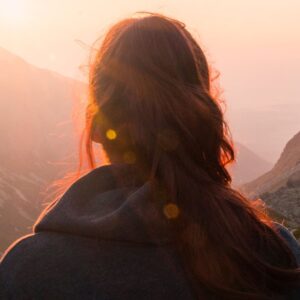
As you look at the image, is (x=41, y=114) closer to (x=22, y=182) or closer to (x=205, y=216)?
(x=22, y=182)

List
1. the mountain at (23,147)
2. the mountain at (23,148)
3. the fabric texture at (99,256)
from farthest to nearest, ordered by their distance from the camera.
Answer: the mountain at (23,147), the mountain at (23,148), the fabric texture at (99,256)

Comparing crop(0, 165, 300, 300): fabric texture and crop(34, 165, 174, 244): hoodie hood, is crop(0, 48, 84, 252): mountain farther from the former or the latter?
crop(0, 165, 300, 300): fabric texture

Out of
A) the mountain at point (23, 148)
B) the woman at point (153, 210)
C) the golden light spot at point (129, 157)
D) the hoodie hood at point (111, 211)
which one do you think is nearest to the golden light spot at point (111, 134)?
the woman at point (153, 210)

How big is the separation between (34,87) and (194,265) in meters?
203

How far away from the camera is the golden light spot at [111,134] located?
120 inches

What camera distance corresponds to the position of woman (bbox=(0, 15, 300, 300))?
2.55 meters

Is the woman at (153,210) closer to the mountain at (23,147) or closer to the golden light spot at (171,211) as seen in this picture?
the golden light spot at (171,211)

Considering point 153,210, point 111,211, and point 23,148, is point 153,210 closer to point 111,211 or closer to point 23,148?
point 111,211

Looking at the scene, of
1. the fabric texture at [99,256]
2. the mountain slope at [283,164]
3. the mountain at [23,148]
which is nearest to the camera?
the fabric texture at [99,256]

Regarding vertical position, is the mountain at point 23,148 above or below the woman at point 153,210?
below

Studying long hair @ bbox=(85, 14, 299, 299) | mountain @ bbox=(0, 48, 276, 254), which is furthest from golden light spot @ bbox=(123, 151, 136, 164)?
mountain @ bbox=(0, 48, 276, 254)

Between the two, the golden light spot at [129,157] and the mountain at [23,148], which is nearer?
the golden light spot at [129,157]

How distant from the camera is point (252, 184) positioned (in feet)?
201

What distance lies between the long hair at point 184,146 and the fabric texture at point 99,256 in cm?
13
